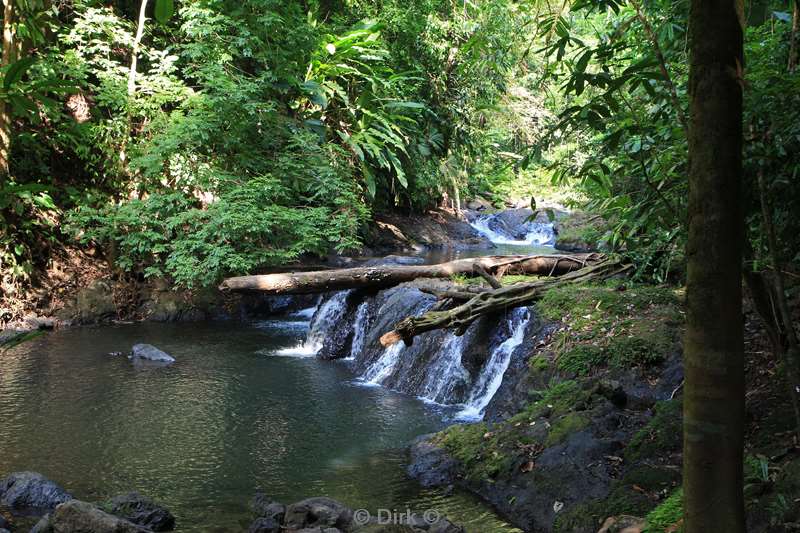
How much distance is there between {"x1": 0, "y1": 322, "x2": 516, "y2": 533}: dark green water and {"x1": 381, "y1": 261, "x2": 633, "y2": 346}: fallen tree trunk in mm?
963

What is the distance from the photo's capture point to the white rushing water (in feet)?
72.9

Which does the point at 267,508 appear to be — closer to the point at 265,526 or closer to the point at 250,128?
the point at 265,526

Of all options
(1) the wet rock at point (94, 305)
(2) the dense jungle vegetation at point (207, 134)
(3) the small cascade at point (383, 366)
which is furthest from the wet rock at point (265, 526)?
(1) the wet rock at point (94, 305)

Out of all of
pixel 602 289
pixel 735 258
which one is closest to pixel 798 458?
pixel 735 258

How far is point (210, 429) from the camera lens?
7.17 m

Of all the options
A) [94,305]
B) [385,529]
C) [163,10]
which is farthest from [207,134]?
[163,10]

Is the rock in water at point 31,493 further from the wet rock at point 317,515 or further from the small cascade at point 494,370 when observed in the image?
the small cascade at point 494,370

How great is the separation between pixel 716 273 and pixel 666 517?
68.8 inches

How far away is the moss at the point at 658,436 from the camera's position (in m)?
4.64

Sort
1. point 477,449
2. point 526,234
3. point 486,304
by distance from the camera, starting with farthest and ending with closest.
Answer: point 526,234 < point 486,304 < point 477,449

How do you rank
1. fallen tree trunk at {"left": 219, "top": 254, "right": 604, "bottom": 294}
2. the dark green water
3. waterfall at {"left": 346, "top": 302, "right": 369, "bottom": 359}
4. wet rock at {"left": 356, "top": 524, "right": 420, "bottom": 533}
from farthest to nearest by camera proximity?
waterfall at {"left": 346, "top": 302, "right": 369, "bottom": 359} < fallen tree trunk at {"left": 219, "top": 254, "right": 604, "bottom": 294} < the dark green water < wet rock at {"left": 356, "top": 524, "right": 420, "bottom": 533}

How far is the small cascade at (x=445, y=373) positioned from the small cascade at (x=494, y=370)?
0.80ft

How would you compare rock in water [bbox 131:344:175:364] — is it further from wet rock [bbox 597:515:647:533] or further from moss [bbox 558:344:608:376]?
wet rock [bbox 597:515:647:533]

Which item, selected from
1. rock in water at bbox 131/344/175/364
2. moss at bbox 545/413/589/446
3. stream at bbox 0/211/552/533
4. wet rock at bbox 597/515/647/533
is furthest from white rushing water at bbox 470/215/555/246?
wet rock at bbox 597/515/647/533
